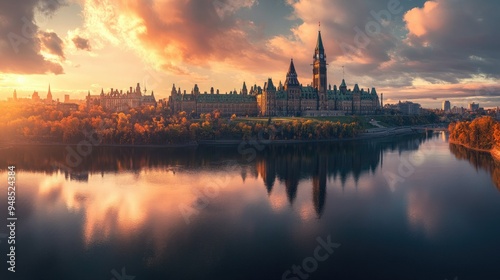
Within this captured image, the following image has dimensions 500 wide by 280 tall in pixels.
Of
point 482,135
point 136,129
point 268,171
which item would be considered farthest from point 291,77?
point 268,171

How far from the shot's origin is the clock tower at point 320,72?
13712 centimetres

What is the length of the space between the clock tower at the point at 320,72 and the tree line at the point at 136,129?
32.8 metres

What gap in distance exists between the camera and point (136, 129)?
86.9m

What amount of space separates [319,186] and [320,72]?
98.5 metres

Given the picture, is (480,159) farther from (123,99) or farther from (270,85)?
(123,99)

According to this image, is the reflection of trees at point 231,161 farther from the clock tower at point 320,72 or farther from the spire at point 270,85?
the clock tower at point 320,72

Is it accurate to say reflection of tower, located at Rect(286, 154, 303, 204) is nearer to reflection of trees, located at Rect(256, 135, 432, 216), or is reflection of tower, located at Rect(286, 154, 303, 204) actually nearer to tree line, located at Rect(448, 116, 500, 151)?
reflection of trees, located at Rect(256, 135, 432, 216)

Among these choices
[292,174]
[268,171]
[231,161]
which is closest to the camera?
[292,174]

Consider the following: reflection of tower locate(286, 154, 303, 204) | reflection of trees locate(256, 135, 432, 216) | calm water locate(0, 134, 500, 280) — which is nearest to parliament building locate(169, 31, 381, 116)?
reflection of trees locate(256, 135, 432, 216)

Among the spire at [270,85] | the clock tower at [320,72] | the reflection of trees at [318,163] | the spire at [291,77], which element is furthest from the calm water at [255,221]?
the clock tower at [320,72]

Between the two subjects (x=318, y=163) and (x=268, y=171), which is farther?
(x=318, y=163)

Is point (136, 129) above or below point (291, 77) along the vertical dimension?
below

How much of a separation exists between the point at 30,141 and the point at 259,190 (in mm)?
70597

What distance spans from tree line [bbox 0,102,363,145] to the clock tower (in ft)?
108
